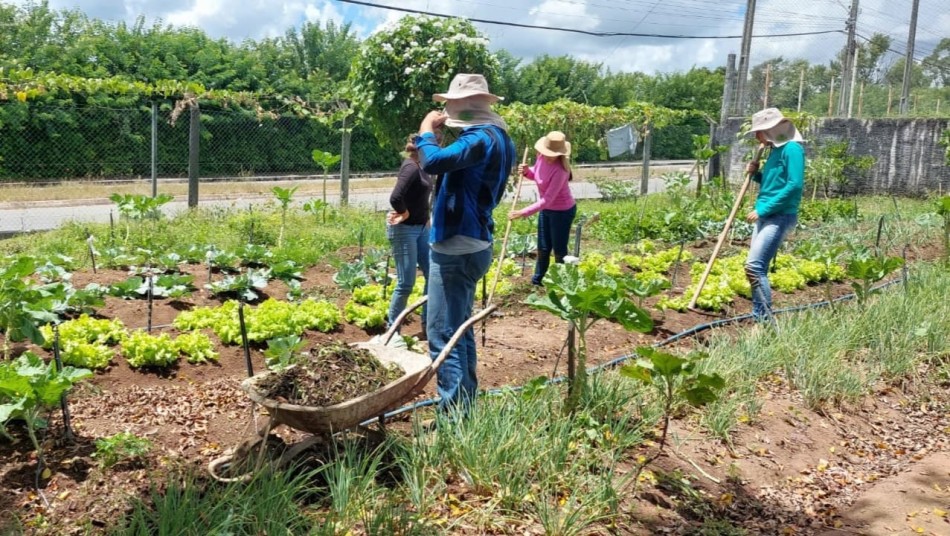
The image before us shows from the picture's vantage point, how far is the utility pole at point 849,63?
60.3ft

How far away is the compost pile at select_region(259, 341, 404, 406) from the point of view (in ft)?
10.6

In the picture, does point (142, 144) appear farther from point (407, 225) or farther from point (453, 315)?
point (453, 315)

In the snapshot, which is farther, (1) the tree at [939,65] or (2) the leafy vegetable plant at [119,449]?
(1) the tree at [939,65]

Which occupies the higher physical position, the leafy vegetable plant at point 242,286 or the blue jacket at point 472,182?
the blue jacket at point 472,182

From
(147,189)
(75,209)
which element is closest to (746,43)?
(147,189)

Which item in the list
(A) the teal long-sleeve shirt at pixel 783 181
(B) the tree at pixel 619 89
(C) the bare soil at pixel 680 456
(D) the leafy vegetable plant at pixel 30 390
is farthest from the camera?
(B) the tree at pixel 619 89

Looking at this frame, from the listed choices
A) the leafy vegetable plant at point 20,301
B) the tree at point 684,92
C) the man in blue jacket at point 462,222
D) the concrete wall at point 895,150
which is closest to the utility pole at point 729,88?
the concrete wall at point 895,150

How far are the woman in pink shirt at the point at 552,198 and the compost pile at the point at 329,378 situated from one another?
13.2ft

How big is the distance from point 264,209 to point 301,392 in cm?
938

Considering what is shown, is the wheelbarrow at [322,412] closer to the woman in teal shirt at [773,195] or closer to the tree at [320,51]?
the woman in teal shirt at [773,195]

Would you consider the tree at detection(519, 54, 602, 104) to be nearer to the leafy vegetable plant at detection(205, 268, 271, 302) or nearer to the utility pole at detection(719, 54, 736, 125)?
the utility pole at detection(719, 54, 736, 125)

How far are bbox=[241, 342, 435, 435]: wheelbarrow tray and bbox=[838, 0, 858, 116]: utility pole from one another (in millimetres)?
17789

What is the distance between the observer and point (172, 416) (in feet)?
13.5

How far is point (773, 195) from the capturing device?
5957mm
